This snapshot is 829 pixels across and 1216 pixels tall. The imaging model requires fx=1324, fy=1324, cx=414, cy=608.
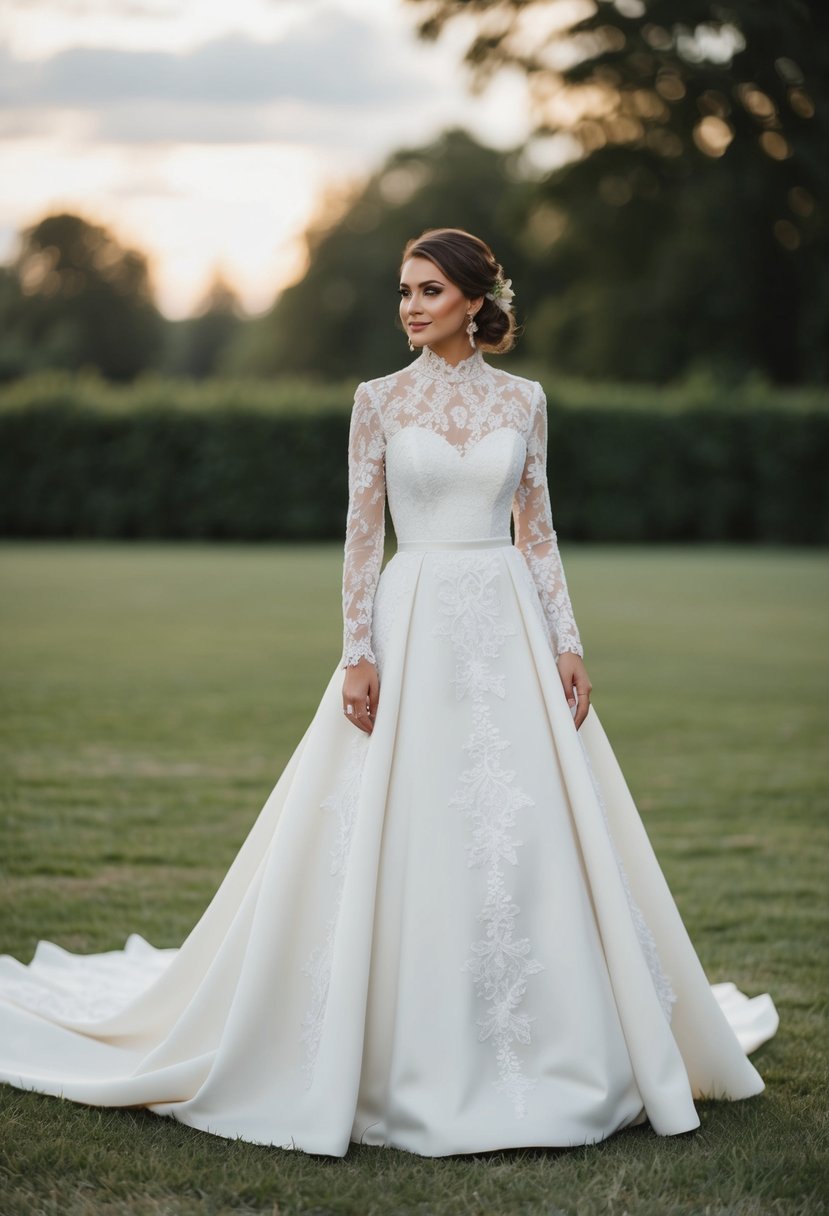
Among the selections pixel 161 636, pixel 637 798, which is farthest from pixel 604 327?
pixel 637 798

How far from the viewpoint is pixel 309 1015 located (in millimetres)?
3447

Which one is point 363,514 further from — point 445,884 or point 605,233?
point 605,233

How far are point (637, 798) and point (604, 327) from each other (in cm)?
3147

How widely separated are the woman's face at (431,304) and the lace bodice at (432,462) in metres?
0.08

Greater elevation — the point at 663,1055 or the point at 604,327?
the point at 604,327

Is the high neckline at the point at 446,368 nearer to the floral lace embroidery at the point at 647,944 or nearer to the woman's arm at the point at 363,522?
the woman's arm at the point at 363,522

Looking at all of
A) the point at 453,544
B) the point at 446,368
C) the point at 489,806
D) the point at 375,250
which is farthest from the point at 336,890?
the point at 375,250

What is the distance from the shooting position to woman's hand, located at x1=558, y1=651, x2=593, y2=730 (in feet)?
12.1

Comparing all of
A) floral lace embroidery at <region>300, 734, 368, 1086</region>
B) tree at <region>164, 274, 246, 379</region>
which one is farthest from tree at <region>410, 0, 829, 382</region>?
tree at <region>164, 274, 246, 379</region>

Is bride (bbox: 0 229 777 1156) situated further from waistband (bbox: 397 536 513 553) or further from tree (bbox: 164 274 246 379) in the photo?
tree (bbox: 164 274 246 379)

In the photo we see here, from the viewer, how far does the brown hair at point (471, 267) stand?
3.67m

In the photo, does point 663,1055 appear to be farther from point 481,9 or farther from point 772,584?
point 772,584

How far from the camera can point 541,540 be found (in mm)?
3883

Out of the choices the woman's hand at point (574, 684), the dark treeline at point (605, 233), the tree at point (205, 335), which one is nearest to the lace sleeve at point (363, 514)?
the woman's hand at point (574, 684)
